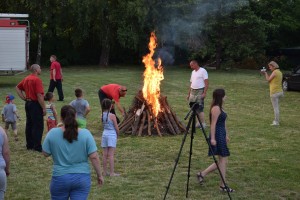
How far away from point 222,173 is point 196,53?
30442 mm

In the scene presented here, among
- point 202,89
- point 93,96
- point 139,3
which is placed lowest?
point 93,96

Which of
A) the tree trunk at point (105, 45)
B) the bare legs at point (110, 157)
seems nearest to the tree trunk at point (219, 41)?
the tree trunk at point (105, 45)

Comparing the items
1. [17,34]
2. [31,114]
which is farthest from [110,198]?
Result: [17,34]

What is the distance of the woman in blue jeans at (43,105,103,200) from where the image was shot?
5.16 m

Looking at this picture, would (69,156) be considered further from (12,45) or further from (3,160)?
(12,45)

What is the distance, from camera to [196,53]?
37688mm

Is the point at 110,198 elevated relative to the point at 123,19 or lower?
lower

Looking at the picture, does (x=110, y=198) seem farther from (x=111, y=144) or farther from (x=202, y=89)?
(x=202, y=89)

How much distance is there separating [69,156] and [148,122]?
7.19m

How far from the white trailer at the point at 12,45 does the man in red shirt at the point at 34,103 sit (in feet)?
46.0

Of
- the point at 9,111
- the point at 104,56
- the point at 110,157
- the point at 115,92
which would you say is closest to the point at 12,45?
the point at 9,111

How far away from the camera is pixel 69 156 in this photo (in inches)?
205

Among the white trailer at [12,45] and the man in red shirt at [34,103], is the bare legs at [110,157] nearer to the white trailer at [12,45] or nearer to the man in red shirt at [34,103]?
the man in red shirt at [34,103]

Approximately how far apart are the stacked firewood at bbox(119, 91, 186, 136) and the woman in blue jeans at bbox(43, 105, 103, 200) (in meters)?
6.93
